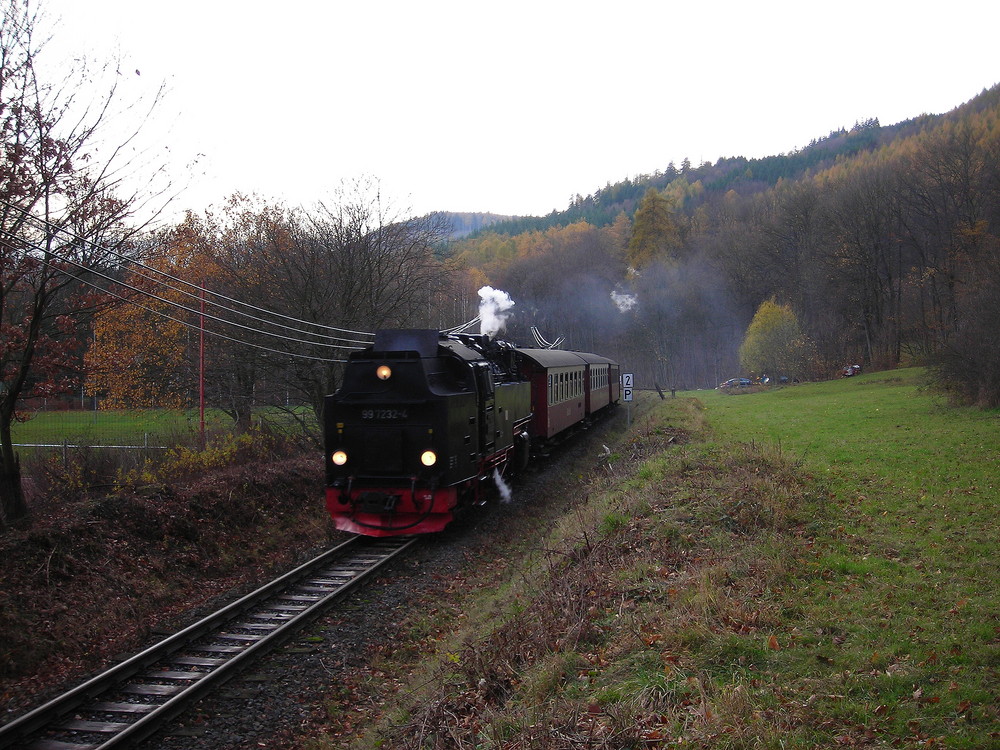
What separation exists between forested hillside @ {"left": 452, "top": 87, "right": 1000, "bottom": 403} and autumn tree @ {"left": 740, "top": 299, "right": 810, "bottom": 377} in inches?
75.9

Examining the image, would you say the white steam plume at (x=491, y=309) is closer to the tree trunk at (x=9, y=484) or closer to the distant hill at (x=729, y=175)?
the tree trunk at (x=9, y=484)

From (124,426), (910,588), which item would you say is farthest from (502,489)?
(124,426)

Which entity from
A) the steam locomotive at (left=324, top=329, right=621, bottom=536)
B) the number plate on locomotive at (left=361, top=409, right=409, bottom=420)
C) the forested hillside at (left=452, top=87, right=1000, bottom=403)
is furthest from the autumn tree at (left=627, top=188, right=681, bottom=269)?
the number plate on locomotive at (left=361, top=409, right=409, bottom=420)

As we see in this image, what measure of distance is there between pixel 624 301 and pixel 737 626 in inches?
2216

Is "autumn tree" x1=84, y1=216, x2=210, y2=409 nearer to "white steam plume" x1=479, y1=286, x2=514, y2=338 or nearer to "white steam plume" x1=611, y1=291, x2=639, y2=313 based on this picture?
"white steam plume" x1=479, y1=286, x2=514, y2=338

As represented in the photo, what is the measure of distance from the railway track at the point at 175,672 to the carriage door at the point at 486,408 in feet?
11.8

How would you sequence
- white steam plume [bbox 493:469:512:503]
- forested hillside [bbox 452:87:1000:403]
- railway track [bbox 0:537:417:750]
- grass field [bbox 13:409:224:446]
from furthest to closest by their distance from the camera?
forested hillside [bbox 452:87:1000:403] → grass field [bbox 13:409:224:446] → white steam plume [bbox 493:469:512:503] → railway track [bbox 0:537:417:750]

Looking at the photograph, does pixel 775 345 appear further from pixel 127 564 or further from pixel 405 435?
pixel 127 564

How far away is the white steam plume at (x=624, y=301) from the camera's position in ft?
199

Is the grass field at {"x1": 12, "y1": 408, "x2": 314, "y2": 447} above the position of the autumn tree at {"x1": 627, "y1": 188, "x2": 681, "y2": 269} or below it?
below

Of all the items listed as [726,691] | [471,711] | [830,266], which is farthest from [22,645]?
[830,266]

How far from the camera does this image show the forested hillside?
46.5 meters

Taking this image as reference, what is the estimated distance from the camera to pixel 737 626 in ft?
19.6

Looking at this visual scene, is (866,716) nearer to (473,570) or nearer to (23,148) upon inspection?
(473,570)
